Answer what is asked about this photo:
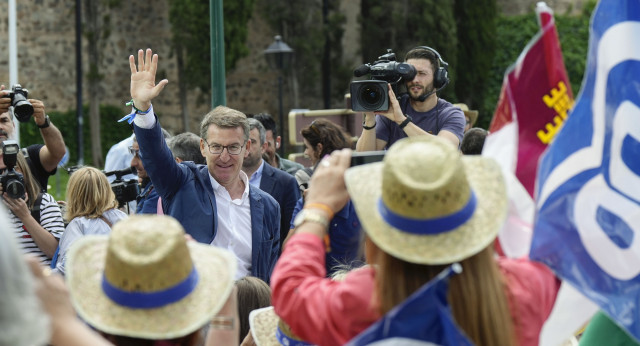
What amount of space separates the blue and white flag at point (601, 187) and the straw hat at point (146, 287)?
96 centimetres

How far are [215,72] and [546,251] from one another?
221 inches

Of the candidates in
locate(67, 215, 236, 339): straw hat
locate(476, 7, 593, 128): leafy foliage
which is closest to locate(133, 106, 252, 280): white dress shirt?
locate(67, 215, 236, 339): straw hat

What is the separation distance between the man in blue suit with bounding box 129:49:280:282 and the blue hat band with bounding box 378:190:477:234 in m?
2.53

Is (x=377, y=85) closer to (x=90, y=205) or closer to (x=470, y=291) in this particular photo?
(x=90, y=205)

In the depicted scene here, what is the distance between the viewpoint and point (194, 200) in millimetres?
4996

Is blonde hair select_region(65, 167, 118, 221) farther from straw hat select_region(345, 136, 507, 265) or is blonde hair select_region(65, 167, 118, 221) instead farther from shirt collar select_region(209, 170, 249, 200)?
straw hat select_region(345, 136, 507, 265)

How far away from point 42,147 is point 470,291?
180 inches

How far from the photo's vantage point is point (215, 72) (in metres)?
8.16

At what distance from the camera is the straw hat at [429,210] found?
7.74 feet

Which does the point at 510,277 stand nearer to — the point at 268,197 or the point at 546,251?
the point at 546,251

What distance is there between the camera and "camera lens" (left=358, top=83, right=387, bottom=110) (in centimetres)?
531

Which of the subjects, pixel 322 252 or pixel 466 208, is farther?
pixel 322 252

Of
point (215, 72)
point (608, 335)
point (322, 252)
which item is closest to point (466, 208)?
point (322, 252)

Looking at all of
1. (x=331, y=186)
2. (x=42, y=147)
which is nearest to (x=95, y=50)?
(x=42, y=147)
